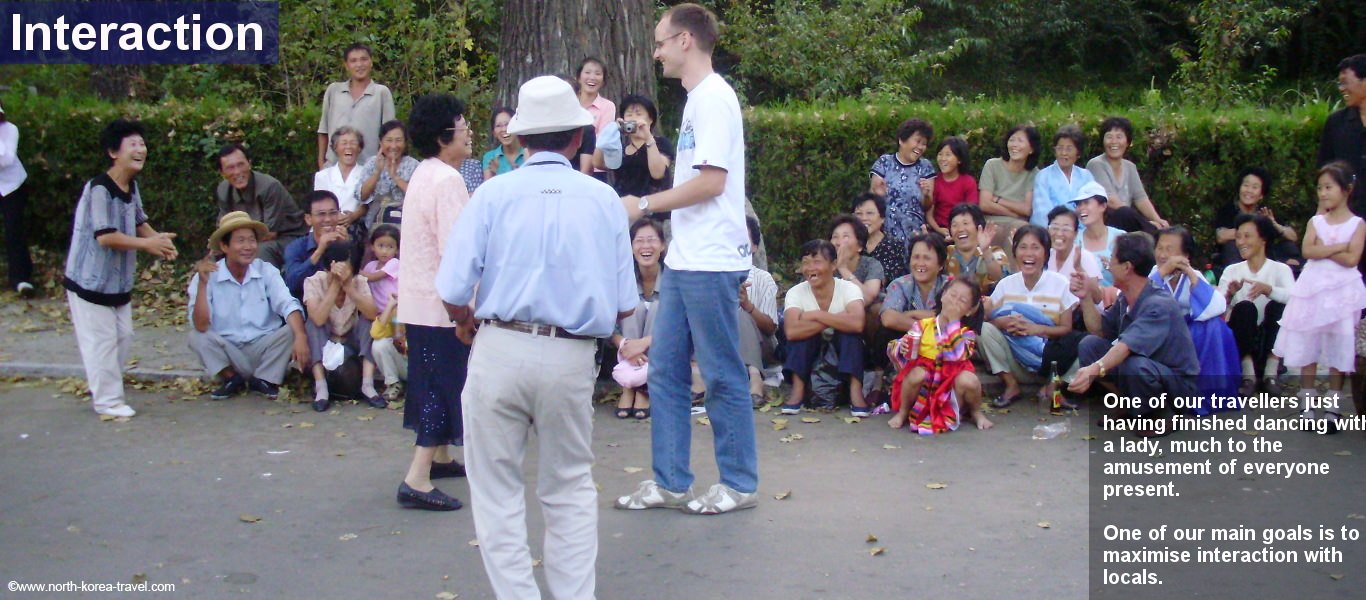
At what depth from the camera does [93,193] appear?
7621mm

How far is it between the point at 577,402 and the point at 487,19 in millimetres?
11017

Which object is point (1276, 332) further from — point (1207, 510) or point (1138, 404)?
point (1207, 510)

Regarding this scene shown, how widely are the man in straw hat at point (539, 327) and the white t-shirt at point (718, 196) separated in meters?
1.05

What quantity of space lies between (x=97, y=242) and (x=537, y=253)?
4.24 m

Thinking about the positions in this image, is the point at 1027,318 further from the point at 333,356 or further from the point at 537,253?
the point at 537,253

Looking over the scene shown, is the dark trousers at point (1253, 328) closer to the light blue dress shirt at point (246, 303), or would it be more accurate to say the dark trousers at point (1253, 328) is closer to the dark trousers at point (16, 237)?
the light blue dress shirt at point (246, 303)

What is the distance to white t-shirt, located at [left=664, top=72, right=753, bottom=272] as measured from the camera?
18.6ft

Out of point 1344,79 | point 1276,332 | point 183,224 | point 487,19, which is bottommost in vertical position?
point 1276,332

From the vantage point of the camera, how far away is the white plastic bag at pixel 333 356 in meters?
8.15

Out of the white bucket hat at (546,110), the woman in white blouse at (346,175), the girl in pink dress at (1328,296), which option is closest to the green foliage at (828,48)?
the woman in white blouse at (346,175)

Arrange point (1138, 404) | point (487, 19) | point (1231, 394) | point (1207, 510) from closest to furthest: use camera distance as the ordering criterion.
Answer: point (1207, 510)
point (1138, 404)
point (1231, 394)
point (487, 19)

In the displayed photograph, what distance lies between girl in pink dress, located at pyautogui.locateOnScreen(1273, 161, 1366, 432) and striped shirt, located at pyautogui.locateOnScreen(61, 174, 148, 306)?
6.64 m

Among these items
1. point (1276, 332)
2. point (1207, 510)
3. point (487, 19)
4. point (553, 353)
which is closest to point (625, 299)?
point (553, 353)

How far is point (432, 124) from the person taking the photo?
19.5 ft
